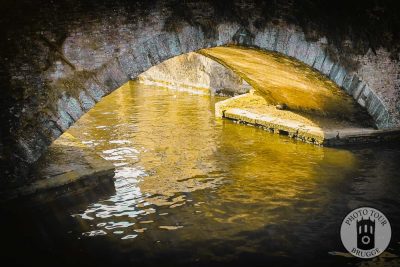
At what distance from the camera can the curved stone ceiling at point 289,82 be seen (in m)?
7.99

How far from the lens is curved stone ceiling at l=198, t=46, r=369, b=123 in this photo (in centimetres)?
799

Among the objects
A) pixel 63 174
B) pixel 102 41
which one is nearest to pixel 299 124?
pixel 102 41

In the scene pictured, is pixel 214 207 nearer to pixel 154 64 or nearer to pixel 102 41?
pixel 154 64

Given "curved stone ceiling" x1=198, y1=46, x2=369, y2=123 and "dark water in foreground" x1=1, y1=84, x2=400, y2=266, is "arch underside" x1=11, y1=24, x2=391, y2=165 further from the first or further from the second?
"dark water in foreground" x1=1, y1=84, x2=400, y2=266

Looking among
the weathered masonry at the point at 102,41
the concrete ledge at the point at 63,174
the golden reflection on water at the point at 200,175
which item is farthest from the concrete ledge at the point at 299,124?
the concrete ledge at the point at 63,174

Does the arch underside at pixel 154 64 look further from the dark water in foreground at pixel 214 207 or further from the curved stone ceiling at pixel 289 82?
the dark water in foreground at pixel 214 207

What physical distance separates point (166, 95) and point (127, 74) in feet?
32.4

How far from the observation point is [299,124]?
9609 millimetres

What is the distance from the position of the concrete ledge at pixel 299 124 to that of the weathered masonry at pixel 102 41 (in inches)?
70.4

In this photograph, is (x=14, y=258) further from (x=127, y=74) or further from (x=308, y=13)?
(x=308, y=13)

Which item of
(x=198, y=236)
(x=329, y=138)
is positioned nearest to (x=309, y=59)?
(x=329, y=138)

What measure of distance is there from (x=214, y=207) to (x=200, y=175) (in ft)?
4.41

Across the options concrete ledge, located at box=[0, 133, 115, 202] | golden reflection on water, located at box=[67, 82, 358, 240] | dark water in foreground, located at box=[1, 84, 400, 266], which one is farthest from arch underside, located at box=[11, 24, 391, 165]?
golden reflection on water, located at box=[67, 82, 358, 240]

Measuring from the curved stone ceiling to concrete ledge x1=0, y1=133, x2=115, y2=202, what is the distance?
3028mm
